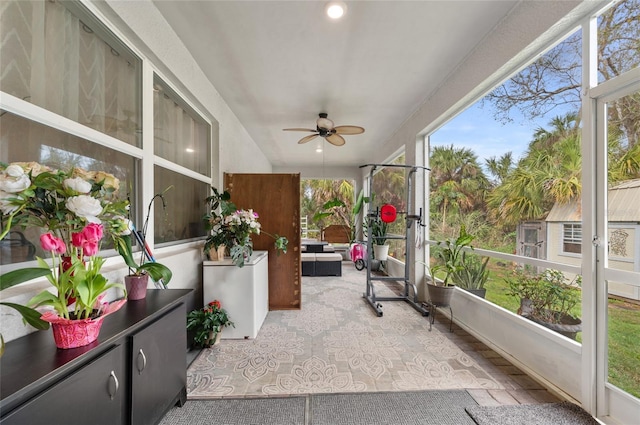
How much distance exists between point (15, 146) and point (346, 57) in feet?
8.24

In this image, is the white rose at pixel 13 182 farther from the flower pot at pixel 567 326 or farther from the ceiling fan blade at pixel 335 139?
the ceiling fan blade at pixel 335 139

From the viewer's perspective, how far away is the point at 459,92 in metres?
2.86

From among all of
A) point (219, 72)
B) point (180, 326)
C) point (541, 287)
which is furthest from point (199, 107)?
point (541, 287)

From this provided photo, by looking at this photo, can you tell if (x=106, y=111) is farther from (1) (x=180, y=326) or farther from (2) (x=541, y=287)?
(2) (x=541, y=287)

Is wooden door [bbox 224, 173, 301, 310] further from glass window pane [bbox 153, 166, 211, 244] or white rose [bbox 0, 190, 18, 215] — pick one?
white rose [bbox 0, 190, 18, 215]

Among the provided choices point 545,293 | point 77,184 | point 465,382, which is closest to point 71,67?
point 77,184

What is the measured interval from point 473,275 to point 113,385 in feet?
10.6

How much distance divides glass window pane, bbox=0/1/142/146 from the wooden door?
166cm

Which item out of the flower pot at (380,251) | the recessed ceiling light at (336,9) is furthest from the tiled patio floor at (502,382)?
the recessed ceiling light at (336,9)

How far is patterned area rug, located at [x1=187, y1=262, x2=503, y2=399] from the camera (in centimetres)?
200

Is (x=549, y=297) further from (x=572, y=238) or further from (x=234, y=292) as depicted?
(x=234, y=292)

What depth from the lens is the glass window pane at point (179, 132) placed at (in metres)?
2.34

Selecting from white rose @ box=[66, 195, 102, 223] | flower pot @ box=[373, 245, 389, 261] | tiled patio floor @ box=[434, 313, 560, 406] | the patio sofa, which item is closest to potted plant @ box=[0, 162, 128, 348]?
white rose @ box=[66, 195, 102, 223]

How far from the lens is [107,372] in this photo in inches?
43.2
